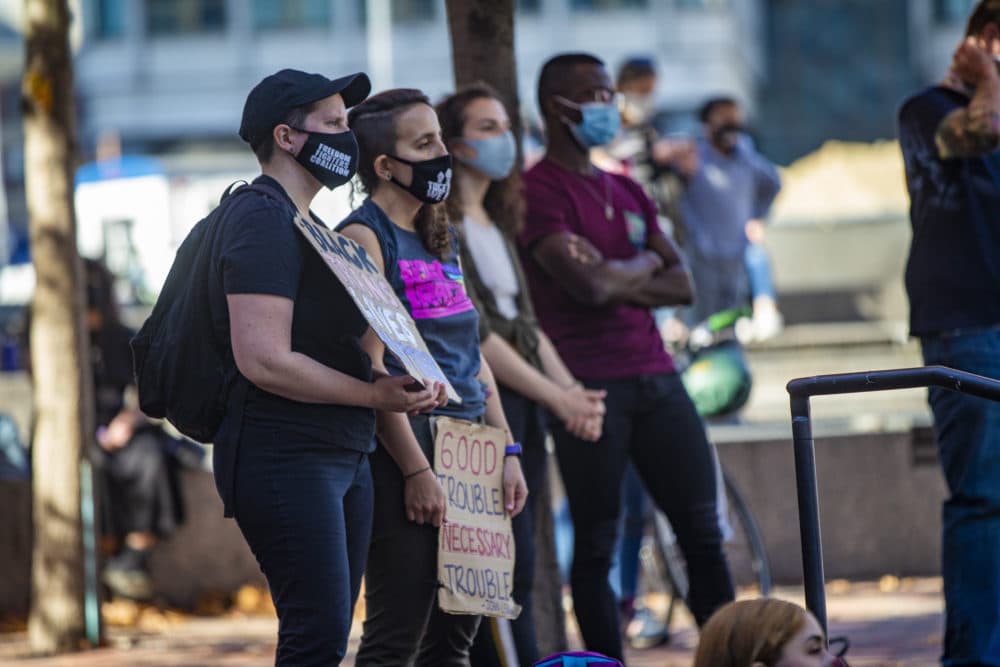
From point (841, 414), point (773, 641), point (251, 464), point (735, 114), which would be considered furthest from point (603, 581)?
point (841, 414)

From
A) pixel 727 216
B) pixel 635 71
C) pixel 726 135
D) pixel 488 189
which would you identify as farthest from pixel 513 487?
pixel 726 135

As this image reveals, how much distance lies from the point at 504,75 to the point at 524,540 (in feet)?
6.68

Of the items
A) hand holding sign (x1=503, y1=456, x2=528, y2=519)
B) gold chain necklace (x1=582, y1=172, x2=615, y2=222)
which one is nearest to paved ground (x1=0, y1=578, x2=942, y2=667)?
gold chain necklace (x1=582, y1=172, x2=615, y2=222)

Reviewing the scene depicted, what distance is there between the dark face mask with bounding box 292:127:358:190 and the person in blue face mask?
129 cm

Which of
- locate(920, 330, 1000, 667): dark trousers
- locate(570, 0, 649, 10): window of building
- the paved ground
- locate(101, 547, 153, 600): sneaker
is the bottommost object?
the paved ground

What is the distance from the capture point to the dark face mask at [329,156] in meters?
4.54

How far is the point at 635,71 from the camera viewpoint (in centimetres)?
962

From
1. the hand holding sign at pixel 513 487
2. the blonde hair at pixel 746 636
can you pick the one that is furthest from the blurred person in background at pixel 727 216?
the blonde hair at pixel 746 636

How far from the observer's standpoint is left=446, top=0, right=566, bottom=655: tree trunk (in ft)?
22.6

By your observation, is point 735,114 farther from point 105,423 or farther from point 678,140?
point 105,423

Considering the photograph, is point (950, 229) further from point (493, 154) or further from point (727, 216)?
point (727, 216)

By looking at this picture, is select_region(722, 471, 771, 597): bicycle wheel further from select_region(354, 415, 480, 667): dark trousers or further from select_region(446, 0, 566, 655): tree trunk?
select_region(354, 415, 480, 667): dark trousers

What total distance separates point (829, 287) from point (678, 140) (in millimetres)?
8939

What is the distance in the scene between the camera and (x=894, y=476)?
32.5 ft
